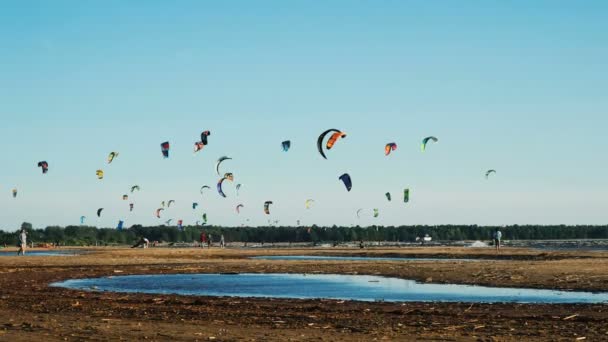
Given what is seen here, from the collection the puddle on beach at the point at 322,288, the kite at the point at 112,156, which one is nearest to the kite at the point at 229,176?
the kite at the point at 112,156

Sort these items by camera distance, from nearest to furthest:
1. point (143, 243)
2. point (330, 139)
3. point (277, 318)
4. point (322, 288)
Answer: point (277, 318)
point (322, 288)
point (330, 139)
point (143, 243)

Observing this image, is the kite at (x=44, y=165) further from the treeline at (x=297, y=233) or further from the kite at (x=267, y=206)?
the treeline at (x=297, y=233)

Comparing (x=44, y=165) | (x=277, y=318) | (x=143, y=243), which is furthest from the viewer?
(x=143, y=243)

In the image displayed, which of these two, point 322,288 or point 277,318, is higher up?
point 322,288

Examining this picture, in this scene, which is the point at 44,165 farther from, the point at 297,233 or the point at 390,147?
the point at 297,233

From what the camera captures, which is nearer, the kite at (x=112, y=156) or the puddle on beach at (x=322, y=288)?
the puddle on beach at (x=322, y=288)

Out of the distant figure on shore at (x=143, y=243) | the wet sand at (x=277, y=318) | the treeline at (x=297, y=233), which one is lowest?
the wet sand at (x=277, y=318)

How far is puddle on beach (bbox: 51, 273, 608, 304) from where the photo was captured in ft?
86.6

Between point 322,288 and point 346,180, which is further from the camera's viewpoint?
point 346,180

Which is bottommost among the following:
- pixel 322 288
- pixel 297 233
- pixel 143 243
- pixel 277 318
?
pixel 277 318

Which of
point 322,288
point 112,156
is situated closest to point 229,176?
point 112,156

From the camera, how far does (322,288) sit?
103 ft

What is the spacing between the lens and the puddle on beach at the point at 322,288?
26.4 metres

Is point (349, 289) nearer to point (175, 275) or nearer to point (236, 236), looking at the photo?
point (175, 275)
